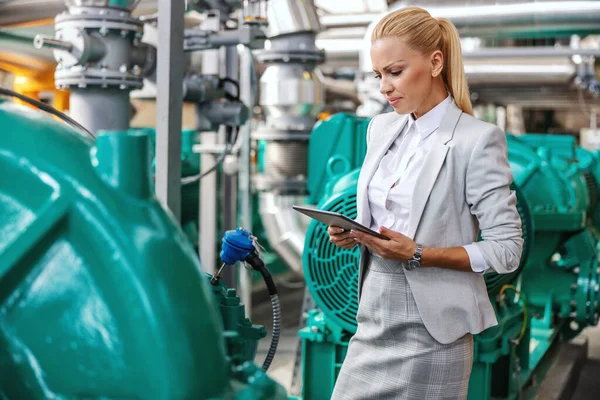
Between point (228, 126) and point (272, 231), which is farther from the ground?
point (228, 126)

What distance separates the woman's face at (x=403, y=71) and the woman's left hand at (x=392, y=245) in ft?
0.76

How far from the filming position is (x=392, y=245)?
4.61ft

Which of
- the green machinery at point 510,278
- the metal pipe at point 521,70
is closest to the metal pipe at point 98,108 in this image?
the green machinery at point 510,278

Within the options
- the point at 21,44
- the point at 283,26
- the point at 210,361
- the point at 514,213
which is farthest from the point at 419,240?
the point at 21,44

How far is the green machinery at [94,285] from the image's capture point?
742mm

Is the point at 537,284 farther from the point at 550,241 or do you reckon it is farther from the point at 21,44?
the point at 21,44

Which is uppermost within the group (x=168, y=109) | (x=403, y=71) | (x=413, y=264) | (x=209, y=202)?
(x=403, y=71)

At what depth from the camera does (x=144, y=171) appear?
0.80 m

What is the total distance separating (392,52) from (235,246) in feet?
1.50

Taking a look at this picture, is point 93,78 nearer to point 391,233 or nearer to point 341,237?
point 341,237

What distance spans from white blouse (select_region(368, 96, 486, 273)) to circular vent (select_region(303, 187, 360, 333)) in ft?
3.05

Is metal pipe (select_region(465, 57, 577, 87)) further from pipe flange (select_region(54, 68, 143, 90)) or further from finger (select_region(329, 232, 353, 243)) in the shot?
finger (select_region(329, 232, 353, 243))

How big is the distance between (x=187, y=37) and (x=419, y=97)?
2112mm

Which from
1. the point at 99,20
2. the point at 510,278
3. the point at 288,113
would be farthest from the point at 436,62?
the point at 288,113
